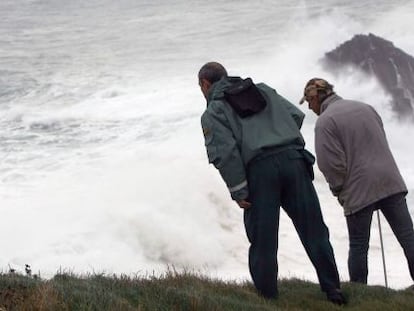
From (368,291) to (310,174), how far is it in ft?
3.45

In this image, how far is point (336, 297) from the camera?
486cm

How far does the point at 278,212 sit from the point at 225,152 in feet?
1.86

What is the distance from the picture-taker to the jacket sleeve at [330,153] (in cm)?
493

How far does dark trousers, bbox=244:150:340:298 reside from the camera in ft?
14.9

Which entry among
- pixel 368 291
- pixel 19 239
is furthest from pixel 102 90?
pixel 368 291

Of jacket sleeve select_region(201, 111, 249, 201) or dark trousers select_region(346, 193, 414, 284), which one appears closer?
jacket sleeve select_region(201, 111, 249, 201)

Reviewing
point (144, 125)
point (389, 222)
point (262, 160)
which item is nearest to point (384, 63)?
point (144, 125)

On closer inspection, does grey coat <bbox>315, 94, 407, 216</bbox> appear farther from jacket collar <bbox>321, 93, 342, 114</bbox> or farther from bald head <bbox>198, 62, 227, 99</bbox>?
bald head <bbox>198, 62, 227, 99</bbox>

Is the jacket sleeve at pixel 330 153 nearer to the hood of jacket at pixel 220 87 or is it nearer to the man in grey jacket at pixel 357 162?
the man in grey jacket at pixel 357 162

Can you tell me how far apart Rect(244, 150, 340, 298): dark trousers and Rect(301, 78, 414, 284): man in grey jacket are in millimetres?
387

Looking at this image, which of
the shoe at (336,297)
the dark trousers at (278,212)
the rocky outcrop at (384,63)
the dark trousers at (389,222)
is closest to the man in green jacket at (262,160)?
the dark trousers at (278,212)

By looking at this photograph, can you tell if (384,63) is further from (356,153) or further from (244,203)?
(244,203)

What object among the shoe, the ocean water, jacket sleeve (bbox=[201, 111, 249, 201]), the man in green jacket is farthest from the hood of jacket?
the ocean water

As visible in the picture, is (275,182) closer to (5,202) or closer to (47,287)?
(47,287)
